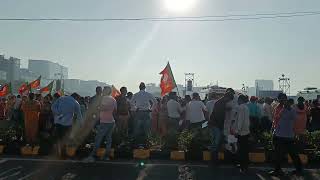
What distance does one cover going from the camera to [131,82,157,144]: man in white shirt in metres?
14.6

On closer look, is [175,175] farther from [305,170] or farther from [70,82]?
[70,82]

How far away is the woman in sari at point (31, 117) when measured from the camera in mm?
15062

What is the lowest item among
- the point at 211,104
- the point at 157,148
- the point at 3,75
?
the point at 157,148

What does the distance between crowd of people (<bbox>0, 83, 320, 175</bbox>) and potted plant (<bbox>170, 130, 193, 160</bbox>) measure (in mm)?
442

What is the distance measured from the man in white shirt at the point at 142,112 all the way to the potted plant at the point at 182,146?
1.23 metres

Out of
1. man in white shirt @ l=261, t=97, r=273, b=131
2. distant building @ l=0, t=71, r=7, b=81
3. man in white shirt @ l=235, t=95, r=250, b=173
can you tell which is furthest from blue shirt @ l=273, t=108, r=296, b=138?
distant building @ l=0, t=71, r=7, b=81

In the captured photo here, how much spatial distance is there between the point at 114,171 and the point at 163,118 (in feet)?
20.4

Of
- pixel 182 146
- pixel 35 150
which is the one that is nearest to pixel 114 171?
pixel 182 146

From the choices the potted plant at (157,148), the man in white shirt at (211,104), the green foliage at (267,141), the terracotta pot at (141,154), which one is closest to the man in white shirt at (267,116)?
the green foliage at (267,141)

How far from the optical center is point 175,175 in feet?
35.1

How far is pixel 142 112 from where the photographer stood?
14758 millimetres

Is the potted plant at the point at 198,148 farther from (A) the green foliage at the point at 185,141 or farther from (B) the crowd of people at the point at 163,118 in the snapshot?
(B) the crowd of people at the point at 163,118

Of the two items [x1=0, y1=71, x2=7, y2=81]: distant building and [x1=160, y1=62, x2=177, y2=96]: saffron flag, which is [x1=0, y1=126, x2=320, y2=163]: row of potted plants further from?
[x1=0, y1=71, x2=7, y2=81]: distant building

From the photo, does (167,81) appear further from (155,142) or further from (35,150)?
(35,150)
